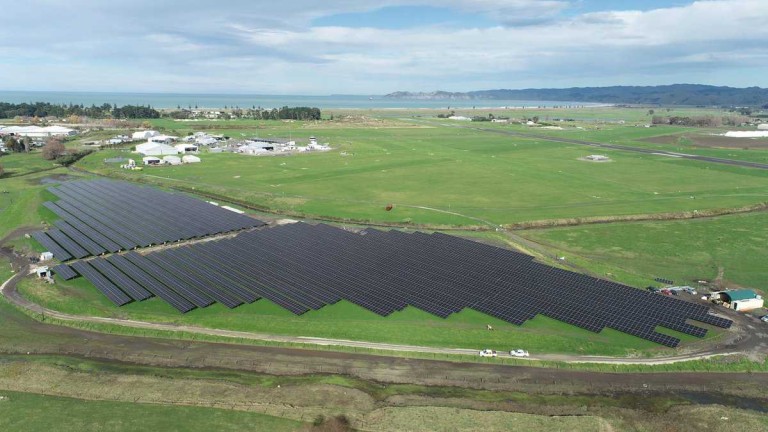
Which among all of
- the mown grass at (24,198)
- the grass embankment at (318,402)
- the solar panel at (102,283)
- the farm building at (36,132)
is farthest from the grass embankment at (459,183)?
the farm building at (36,132)

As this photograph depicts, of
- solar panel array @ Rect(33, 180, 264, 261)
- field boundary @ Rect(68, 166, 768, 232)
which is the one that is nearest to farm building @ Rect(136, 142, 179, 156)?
solar panel array @ Rect(33, 180, 264, 261)

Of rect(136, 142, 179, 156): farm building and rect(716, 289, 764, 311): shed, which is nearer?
rect(716, 289, 764, 311): shed

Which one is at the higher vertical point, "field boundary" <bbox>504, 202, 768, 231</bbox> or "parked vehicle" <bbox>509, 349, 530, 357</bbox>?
"field boundary" <bbox>504, 202, 768, 231</bbox>

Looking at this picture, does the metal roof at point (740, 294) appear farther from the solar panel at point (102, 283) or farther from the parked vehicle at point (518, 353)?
the solar panel at point (102, 283)

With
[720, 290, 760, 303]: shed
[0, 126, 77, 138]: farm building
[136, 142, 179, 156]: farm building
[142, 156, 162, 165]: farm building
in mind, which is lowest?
[720, 290, 760, 303]: shed

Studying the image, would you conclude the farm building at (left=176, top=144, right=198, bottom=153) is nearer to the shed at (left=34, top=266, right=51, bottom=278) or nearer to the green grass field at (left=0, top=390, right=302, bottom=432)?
the shed at (left=34, top=266, right=51, bottom=278)

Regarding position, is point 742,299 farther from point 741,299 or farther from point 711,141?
point 711,141

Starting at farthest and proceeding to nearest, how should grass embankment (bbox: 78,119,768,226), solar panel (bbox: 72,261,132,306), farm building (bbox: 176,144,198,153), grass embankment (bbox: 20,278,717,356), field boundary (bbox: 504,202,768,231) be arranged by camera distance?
1. farm building (bbox: 176,144,198,153)
2. grass embankment (bbox: 78,119,768,226)
3. field boundary (bbox: 504,202,768,231)
4. solar panel (bbox: 72,261,132,306)
5. grass embankment (bbox: 20,278,717,356)
